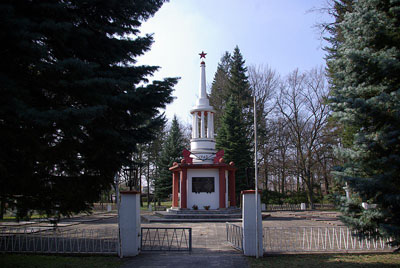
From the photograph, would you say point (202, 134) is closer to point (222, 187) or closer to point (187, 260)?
point (222, 187)

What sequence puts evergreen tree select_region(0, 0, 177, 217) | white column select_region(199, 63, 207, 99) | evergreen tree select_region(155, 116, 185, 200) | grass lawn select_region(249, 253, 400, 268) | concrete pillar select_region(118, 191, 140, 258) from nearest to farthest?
evergreen tree select_region(0, 0, 177, 217) → grass lawn select_region(249, 253, 400, 268) → concrete pillar select_region(118, 191, 140, 258) → white column select_region(199, 63, 207, 99) → evergreen tree select_region(155, 116, 185, 200)

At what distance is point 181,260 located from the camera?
9.21m

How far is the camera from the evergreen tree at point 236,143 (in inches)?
1313

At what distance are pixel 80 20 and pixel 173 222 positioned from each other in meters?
14.9

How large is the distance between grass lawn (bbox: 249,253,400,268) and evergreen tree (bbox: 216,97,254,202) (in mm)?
23240

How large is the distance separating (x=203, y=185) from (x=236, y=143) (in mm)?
→ 11888

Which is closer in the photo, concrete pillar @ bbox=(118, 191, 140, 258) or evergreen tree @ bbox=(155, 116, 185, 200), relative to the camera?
concrete pillar @ bbox=(118, 191, 140, 258)

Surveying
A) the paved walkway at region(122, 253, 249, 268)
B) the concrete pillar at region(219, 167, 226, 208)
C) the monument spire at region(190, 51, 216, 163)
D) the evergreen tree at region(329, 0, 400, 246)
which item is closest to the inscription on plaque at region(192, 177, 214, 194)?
the concrete pillar at region(219, 167, 226, 208)

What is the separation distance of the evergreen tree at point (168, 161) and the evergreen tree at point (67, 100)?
28313mm

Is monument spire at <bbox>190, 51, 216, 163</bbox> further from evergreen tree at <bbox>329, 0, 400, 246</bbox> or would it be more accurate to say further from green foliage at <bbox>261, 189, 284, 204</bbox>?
evergreen tree at <bbox>329, 0, 400, 246</bbox>

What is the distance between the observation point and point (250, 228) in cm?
996

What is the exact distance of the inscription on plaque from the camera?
23.0 meters

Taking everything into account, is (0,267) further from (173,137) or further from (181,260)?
(173,137)

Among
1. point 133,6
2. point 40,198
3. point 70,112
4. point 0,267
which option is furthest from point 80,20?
point 0,267
